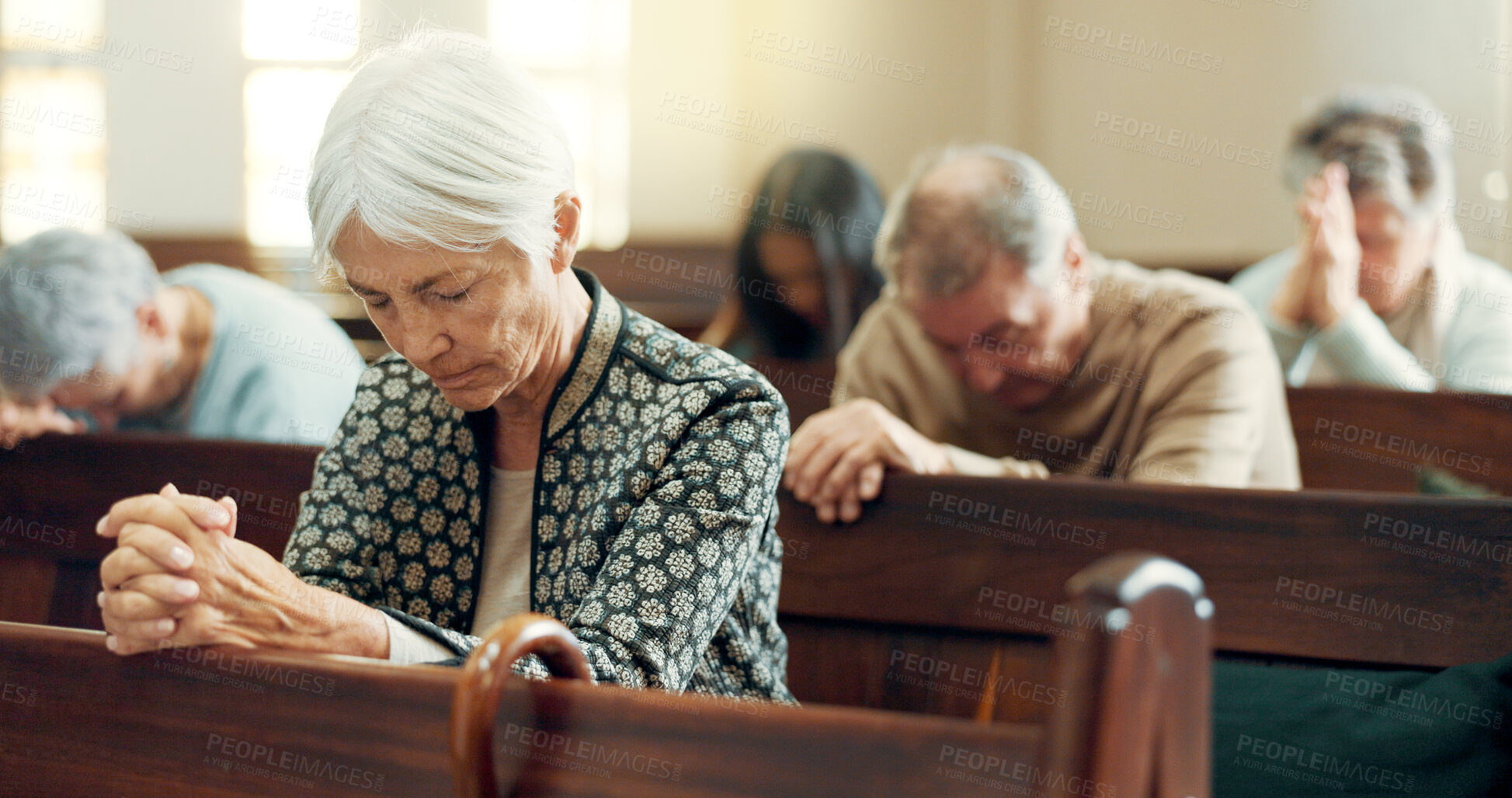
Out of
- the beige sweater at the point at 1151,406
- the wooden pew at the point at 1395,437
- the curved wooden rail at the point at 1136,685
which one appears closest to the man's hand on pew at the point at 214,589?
the curved wooden rail at the point at 1136,685

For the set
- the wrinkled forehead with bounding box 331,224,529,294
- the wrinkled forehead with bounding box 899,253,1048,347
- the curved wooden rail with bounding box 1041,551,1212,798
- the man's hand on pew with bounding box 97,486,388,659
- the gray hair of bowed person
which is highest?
the gray hair of bowed person

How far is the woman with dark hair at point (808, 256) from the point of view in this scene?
3914 millimetres

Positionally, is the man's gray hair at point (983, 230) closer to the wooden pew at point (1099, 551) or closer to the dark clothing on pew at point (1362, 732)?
the wooden pew at point (1099, 551)

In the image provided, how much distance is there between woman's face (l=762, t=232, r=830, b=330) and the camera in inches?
156

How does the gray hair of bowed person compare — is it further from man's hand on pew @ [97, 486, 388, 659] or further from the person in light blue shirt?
the person in light blue shirt

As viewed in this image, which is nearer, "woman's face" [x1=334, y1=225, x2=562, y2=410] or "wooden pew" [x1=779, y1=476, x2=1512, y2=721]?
"woman's face" [x1=334, y1=225, x2=562, y2=410]

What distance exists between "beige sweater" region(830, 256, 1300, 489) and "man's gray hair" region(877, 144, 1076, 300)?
0.65 feet

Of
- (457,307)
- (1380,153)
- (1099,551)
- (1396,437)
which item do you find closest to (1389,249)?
(1380,153)

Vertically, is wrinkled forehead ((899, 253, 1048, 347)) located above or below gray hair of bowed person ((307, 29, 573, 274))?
below

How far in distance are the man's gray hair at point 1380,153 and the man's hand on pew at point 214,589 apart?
3.12m

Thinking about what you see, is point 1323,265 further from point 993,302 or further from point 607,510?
point 607,510

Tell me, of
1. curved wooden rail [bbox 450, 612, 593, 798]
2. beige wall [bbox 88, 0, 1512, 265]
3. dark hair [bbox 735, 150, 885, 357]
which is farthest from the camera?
beige wall [bbox 88, 0, 1512, 265]

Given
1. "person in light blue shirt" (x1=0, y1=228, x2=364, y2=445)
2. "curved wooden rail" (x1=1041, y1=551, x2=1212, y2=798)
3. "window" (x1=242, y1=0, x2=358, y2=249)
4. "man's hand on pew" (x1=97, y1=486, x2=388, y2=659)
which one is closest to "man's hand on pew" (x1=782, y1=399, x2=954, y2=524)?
"man's hand on pew" (x1=97, y1=486, x2=388, y2=659)

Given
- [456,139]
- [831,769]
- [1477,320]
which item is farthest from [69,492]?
[1477,320]
